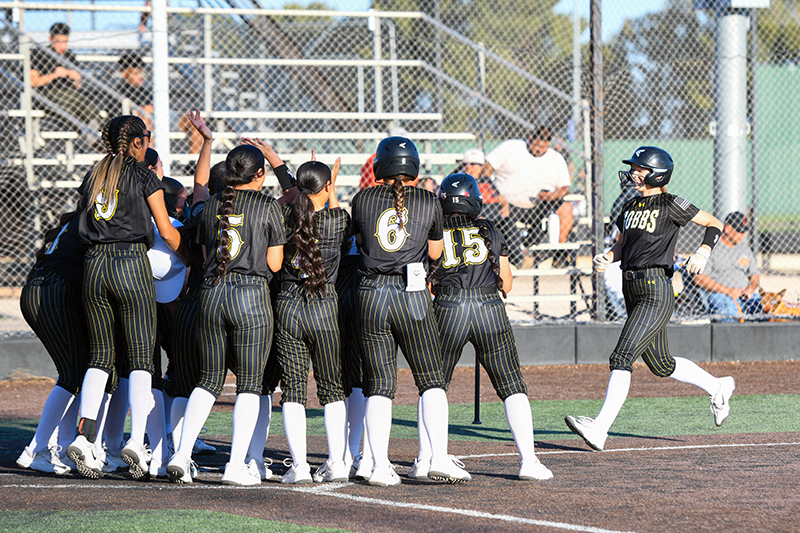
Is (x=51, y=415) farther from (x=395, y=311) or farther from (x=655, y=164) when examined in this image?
(x=655, y=164)

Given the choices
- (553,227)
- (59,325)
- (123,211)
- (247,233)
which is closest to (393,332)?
(247,233)

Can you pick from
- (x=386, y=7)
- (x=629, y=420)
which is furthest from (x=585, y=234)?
(x=386, y=7)

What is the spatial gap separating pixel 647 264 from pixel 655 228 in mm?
245

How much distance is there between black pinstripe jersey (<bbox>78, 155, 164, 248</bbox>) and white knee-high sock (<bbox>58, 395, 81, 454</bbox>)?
1142 millimetres

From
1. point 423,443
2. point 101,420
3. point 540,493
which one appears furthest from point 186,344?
point 540,493

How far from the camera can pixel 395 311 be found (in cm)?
495

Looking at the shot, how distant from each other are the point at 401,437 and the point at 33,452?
2.54 meters

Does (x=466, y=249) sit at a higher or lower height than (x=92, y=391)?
higher

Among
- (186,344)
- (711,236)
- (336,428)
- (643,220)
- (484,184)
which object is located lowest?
(336,428)

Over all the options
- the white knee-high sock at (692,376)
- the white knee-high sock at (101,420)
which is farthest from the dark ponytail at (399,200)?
the white knee-high sock at (692,376)

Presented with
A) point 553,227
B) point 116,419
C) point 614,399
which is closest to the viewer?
point 116,419

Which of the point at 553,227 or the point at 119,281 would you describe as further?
the point at 553,227

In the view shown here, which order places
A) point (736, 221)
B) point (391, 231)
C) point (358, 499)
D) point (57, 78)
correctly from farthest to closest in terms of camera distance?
point (57, 78), point (736, 221), point (391, 231), point (358, 499)

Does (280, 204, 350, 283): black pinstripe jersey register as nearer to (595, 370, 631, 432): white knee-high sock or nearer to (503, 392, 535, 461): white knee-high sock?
(503, 392, 535, 461): white knee-high sock
